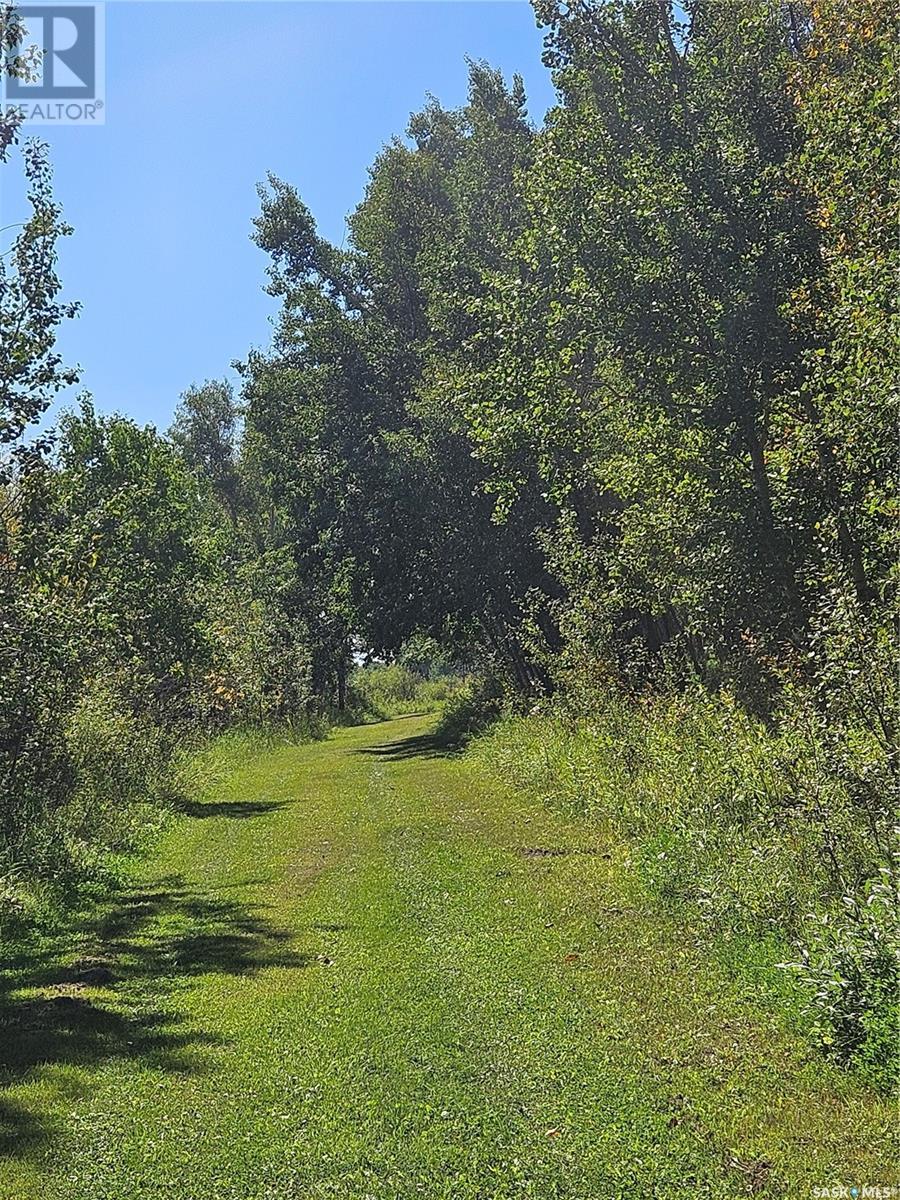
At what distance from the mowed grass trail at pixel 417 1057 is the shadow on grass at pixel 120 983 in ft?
0.10

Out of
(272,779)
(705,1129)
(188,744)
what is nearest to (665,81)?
(705,1129)

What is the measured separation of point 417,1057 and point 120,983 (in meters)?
3.56

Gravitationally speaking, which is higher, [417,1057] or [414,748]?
[414,748]

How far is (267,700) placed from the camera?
37250 millimetres

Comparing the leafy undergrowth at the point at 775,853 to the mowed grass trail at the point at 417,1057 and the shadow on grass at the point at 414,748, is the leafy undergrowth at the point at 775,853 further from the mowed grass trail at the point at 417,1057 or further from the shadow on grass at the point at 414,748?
the shadow on grass at the point at 414,748

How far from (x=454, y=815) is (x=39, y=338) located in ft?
29.7

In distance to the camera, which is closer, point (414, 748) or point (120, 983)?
point (120, 983)

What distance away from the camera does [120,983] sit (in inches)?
330

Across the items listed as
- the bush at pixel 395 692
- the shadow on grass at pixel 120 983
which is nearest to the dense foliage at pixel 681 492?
the shadow on grass at pixel 120 983

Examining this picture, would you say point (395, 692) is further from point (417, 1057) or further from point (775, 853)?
point (417, 1057)

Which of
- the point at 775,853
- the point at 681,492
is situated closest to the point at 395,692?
the point at 681,492

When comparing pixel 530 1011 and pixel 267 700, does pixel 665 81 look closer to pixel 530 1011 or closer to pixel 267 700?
pixel 530 1011

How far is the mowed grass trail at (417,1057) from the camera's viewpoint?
470 centimetres

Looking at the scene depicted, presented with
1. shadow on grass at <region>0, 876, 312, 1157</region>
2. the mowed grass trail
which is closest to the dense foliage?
the mowed grass trail
